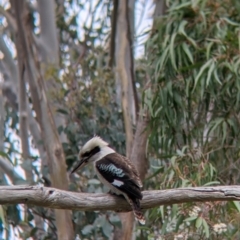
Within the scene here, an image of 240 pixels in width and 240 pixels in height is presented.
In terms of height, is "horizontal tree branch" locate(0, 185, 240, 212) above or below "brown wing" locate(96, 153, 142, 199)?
above

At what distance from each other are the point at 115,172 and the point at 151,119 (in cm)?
146

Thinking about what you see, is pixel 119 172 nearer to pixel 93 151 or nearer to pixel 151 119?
pixel 93 151

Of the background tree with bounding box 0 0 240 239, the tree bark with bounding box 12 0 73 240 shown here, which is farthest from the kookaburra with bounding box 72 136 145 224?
the tree bark with bounding box 12 0 73 240

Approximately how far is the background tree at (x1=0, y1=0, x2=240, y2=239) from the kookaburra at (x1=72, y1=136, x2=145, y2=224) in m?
0.49

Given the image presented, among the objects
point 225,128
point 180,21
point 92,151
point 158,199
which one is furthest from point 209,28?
point 158,199

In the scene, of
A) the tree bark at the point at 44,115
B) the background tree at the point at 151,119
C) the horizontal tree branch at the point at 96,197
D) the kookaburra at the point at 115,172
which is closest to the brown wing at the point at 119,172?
the kookaburra at the point at 115,172

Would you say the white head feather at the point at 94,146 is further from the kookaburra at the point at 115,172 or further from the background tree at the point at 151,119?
the background tree at the point at 151,119

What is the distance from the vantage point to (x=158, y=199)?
378 cm

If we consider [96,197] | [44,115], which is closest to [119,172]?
[96,197]

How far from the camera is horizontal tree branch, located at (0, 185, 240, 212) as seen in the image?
11.3ft

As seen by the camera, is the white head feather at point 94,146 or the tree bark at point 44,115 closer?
the white head feather at point 94,146

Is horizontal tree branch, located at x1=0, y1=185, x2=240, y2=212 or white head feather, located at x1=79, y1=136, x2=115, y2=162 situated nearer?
horizontal tree branch, located at x1=0, y1=185, x2=240, y2=212

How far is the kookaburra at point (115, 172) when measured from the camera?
13.2ft

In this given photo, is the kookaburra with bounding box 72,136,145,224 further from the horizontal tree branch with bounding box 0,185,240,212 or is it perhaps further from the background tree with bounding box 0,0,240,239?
the background tree with bounding box 0,0,240,239
